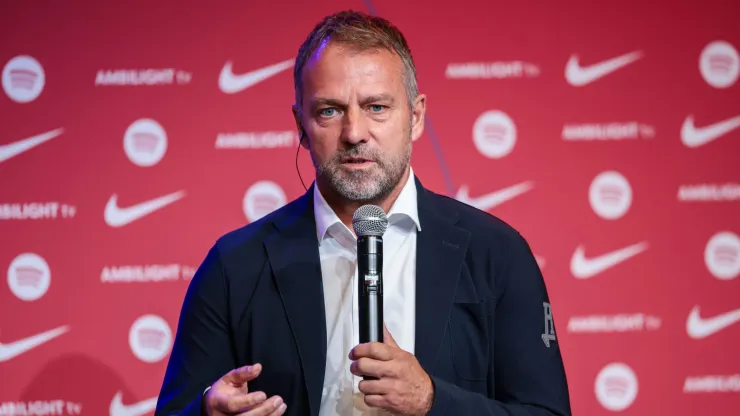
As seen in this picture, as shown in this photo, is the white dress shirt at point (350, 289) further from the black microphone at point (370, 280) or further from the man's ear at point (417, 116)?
the black microphone at point (370, 280)

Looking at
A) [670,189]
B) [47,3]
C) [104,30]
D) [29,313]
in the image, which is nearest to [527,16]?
[670,189]

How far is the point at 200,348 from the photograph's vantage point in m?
1.92

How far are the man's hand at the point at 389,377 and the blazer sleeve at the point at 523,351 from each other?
0.64ft

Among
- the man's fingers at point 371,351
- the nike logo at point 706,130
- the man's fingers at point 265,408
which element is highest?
the nike logo at point 706,130

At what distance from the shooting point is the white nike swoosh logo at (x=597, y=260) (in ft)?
10.3

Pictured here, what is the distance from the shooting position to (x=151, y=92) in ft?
10.5

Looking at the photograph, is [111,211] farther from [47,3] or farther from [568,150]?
[568,150]

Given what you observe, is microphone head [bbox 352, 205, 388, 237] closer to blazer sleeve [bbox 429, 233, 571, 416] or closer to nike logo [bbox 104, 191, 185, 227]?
blazer sleeve [bbox 429, 233, 571, 416]

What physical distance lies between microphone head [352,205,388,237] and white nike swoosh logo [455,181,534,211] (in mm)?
1580

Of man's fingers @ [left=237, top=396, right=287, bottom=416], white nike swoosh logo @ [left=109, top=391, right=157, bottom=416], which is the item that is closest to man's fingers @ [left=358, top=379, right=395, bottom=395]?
man's fingers @ [left=237, top=396, right=287, bottom=416]

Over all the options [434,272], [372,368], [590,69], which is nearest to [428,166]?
[590,69]

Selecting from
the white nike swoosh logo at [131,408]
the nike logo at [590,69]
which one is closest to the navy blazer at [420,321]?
the white nike swoosh logo at [131,408]

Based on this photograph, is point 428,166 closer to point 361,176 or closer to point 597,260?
point 597,260

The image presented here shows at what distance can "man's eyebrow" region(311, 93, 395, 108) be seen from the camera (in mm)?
1908
